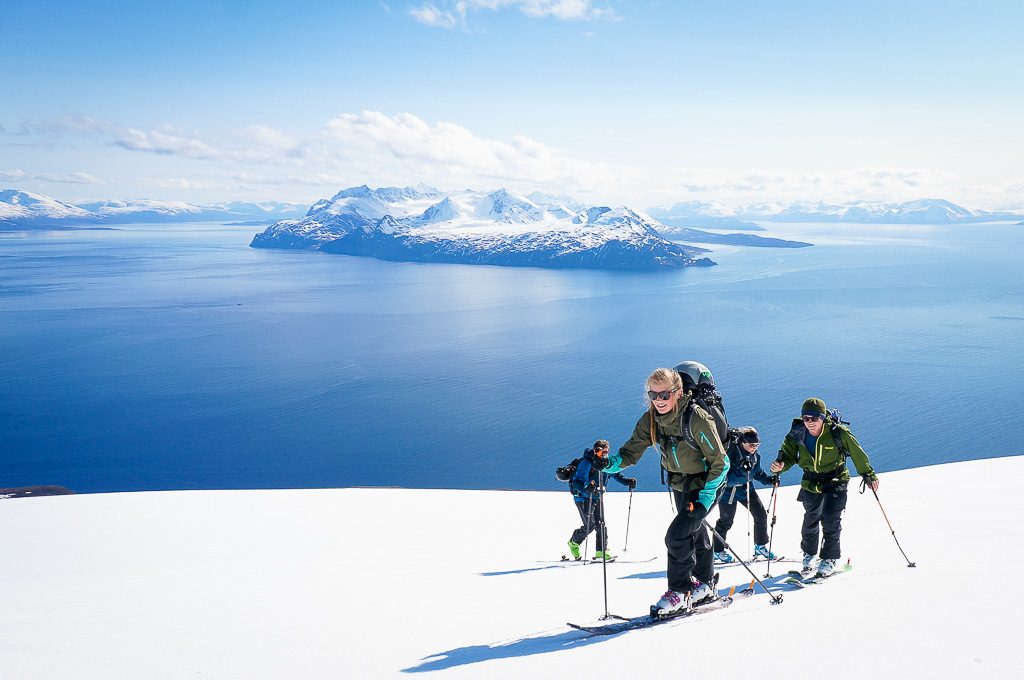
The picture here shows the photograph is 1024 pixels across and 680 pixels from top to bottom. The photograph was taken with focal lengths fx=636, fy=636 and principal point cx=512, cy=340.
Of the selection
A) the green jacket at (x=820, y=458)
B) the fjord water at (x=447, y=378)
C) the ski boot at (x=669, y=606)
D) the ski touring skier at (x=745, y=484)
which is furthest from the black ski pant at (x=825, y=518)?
the fjord water at (x=447, y=378)

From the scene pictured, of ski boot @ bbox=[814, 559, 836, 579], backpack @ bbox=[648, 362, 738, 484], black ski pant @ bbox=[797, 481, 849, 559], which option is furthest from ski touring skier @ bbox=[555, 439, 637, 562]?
ski boot @ bbox=[814, 559, 836, 579]

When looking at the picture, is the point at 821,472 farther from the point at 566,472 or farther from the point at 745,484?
the point at 566,472

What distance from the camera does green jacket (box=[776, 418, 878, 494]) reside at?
266 inches

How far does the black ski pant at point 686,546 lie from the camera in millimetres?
5273

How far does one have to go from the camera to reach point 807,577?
6.84m

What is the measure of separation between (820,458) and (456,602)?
413 centimetres

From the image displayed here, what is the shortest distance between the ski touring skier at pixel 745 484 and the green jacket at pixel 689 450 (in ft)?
8.90

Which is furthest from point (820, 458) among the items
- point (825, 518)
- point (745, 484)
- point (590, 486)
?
point (590, 486)

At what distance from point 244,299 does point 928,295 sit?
13635cm

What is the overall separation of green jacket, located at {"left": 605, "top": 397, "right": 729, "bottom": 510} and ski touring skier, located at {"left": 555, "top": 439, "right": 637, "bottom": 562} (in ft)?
3.68

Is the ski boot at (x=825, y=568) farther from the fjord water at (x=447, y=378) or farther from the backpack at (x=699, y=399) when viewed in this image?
the fjord water at (x=447, y=378)

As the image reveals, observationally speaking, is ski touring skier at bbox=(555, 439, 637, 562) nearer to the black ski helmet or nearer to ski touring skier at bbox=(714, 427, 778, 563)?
ski touring skier at bbox=(714, 427, 778, 563)

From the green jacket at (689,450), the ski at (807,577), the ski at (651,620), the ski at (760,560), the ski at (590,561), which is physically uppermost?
the green jacket at (689,450)

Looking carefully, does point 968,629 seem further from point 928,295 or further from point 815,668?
point 928,295
